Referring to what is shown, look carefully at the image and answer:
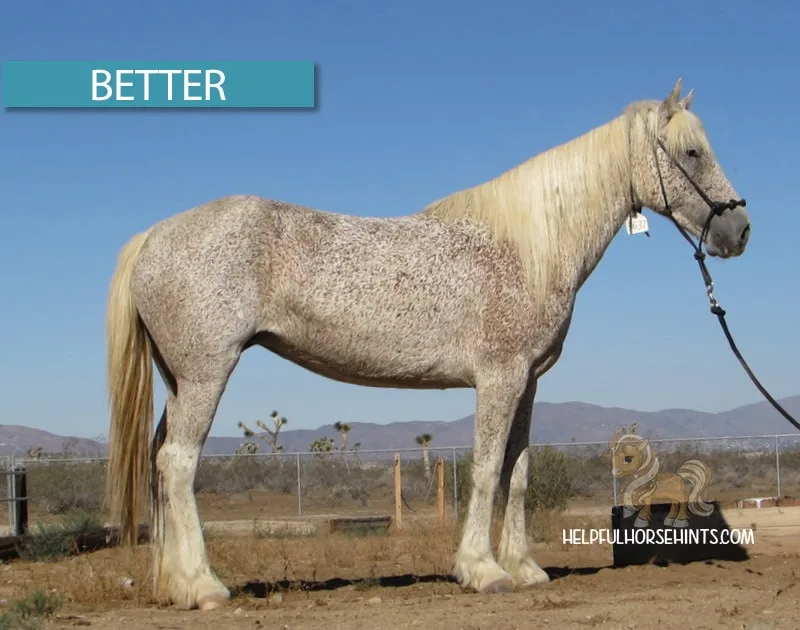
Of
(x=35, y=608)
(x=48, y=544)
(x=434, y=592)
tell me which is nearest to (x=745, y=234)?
(x=434, y=592)

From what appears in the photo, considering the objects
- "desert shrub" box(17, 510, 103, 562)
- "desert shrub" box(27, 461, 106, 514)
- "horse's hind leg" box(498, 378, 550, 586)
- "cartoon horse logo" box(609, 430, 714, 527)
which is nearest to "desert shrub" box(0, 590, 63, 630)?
"horse's hind leg" box(498, 378, 550, 586)

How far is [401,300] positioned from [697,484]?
4.32 m

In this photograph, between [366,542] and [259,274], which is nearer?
[259,274]

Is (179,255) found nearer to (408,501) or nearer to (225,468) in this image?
(408,501)

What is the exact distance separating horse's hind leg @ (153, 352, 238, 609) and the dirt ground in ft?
0.56

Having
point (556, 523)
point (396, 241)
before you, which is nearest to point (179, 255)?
point (396, 241)

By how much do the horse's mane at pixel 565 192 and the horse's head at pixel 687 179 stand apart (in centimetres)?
1

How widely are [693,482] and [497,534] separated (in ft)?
6.65

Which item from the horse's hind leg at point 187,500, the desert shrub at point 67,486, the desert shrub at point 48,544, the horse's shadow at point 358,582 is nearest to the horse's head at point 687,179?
the horse's shadow at point 358,582

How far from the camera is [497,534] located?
1066 cm

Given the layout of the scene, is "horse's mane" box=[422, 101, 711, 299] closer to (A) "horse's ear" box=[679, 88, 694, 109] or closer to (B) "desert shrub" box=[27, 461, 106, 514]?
(A) "horse's ear" box=[679, 88, 694, 109]

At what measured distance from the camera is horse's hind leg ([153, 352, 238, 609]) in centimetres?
670

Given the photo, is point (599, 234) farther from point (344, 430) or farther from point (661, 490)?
point (344, 430)

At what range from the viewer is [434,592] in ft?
24.0
